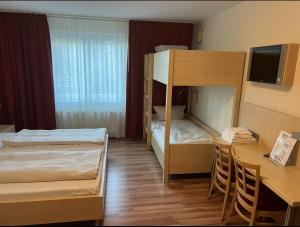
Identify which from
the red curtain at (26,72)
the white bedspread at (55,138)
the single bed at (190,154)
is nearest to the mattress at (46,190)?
the white bedspread at (55,138)

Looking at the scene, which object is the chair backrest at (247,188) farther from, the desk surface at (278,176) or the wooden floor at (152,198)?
the wooden floor at (152,198)

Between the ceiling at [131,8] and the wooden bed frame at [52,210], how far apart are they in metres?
2.12

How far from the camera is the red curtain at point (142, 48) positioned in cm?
410

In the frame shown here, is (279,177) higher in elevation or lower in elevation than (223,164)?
Answer: higher

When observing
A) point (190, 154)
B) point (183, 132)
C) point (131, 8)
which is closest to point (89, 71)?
point (131, 8)

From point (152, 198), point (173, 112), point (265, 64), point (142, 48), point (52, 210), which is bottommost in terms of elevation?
point (152, 198)

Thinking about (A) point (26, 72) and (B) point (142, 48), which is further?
(B) point (142, 48)

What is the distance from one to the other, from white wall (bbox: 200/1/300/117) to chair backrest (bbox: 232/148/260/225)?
670mm

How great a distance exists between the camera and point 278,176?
176 centimetres

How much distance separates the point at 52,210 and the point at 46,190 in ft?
0.57

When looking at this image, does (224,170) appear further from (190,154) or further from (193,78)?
(193,78)

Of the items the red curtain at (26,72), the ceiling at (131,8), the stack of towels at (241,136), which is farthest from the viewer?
the red curtain at (26,72)

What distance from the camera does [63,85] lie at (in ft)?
13.6

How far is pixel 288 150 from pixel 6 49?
13.7 feet
